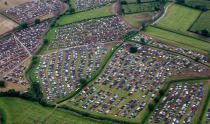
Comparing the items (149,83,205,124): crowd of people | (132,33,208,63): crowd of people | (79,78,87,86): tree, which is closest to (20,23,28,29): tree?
(79,78,87,86): tree

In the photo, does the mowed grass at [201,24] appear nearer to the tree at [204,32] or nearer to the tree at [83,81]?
the tree at [204,32]

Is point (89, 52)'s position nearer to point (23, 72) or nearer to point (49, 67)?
point (49, 67)

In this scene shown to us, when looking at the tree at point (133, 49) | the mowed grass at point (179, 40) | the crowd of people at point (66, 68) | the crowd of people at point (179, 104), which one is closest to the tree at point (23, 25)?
the crowd of people at point (66, 68)

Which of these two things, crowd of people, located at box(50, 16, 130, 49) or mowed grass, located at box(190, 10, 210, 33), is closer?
crowd of people, located at box(50, 16, 130, 49)

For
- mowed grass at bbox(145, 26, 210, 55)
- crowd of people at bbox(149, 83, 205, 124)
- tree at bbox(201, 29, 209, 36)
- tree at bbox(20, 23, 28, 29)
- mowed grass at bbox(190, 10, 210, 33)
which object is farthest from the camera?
tree at bbox(20, 23, 28, 29)

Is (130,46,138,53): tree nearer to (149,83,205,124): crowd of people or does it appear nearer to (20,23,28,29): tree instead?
(149,83,205,124): crowd of people

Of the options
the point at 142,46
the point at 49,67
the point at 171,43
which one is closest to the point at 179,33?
the point at 171,43
